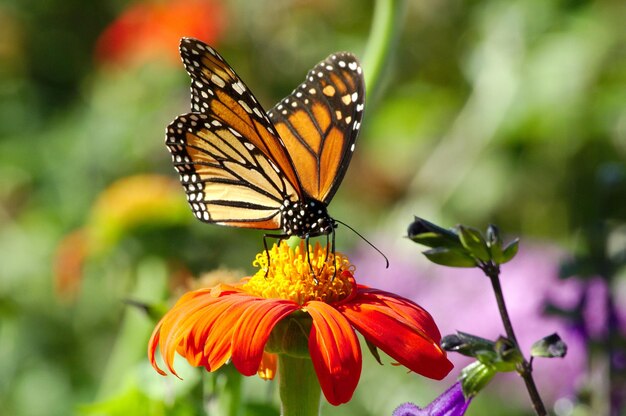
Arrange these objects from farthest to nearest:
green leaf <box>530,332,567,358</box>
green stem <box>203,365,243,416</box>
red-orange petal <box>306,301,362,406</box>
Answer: green stem <box>203,365,243,416</box> → red-orange petal <box>306,301,362,406</box> → green leaf <box>530,332,567,358</box>

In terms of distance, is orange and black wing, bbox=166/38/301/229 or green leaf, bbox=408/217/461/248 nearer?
green leaf, bbox=408/217/461/248

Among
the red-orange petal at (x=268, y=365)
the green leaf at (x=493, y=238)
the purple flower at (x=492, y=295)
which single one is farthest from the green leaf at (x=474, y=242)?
the purple flower at (x=492, y=295)

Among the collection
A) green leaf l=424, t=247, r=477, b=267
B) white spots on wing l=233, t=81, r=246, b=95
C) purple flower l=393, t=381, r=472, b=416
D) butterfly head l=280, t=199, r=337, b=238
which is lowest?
purple flower l=393, t=381, r=472, b=416

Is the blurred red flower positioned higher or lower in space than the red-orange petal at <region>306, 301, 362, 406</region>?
higher

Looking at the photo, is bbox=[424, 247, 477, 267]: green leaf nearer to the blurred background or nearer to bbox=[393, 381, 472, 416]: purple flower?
bbox=[393, 381, 472, 416]: purple flower

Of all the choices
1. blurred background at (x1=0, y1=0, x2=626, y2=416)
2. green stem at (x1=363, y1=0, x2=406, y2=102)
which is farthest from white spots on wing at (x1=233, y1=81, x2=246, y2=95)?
blurred background at (x1=0, y1=0, x2=626, y2=416)

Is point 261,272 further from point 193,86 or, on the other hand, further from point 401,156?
point 401,156

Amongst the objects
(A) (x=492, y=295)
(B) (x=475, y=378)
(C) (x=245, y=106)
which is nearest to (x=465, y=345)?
(B) (x=475, y=378)
